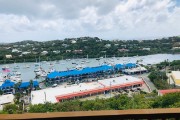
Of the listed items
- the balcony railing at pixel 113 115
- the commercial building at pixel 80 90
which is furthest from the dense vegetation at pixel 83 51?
the balcony railing at pixel 113 115

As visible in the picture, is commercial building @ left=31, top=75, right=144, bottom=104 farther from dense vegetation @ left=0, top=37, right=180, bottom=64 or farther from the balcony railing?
dense vegetation @ left=0, top=37, right=180, bottom=64

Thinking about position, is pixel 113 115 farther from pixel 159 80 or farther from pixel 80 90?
pixel 159 80

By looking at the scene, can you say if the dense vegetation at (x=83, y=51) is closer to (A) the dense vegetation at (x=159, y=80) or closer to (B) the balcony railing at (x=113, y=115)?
(A) the dense vegetation at (x=159, y=80)

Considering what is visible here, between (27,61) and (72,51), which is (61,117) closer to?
(27,61)

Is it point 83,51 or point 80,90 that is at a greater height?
point 83,51

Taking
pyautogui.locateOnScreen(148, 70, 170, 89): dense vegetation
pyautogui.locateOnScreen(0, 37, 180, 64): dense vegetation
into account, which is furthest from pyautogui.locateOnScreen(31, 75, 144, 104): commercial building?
pyautogui.locateOnScreen(0, 37, 180, 64): dense vegetation

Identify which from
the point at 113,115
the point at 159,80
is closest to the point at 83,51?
the point at 159,80

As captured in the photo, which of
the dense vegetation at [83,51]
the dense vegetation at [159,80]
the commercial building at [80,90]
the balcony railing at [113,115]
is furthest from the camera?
the dense vegetation at [83,51]

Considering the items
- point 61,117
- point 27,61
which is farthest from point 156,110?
point 27,61
